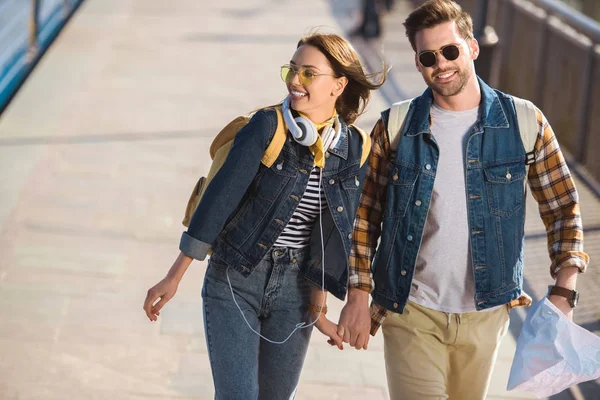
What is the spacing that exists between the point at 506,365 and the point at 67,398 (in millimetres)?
2375

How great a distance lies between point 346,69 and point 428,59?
28 cm

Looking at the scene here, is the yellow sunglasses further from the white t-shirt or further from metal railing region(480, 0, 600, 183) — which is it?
metal railing region(480, 0, 600, 183)

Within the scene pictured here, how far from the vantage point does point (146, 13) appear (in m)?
15.6

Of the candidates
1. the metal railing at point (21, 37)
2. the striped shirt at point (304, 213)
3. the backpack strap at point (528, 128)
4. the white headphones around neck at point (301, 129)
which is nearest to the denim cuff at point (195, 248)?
the striped shirt at point (304, 213)

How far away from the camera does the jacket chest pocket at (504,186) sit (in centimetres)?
340

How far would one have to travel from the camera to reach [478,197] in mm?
3383

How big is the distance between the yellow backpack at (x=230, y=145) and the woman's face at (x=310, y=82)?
9 cm

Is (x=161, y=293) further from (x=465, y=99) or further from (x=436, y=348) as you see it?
(x=465, y=99)

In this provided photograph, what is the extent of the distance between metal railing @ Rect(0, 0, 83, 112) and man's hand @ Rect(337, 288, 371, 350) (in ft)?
25.9

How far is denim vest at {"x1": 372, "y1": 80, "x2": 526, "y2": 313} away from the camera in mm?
3389

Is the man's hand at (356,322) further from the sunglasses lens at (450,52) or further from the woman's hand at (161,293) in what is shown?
the sunglasses lens at (450,52)

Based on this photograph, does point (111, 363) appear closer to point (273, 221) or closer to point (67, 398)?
point (67, 398)

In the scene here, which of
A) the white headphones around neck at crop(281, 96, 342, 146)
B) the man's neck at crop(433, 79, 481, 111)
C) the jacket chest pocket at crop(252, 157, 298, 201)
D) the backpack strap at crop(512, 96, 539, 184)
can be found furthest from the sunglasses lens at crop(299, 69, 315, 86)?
the backpack strap at crop(512, 96, 539, 184)

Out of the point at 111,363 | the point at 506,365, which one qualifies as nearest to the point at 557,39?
the point at 506,365
